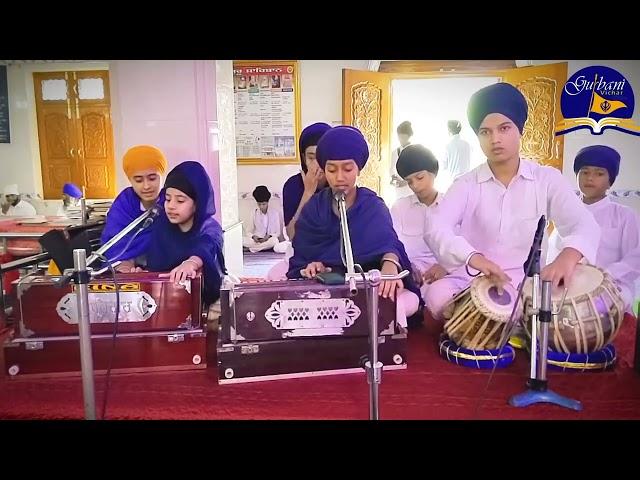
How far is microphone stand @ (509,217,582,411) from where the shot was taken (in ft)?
7.63

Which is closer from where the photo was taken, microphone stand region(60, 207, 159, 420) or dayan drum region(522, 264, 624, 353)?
microphone stand region(60, 207, 159, 420)

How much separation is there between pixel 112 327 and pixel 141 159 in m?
0.86

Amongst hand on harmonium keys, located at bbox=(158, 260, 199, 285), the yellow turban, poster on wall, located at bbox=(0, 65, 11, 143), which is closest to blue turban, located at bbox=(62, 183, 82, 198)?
the yellow turban

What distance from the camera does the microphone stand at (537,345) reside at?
232 centimetres

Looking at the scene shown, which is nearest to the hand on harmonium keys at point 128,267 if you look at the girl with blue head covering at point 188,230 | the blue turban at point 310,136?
the girl with blue head covering at point 188,230

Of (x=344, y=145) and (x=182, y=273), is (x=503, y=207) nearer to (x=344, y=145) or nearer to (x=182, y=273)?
(x=344, y=145)

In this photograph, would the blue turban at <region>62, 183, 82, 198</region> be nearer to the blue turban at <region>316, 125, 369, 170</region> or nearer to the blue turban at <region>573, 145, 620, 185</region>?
the blue turban at <region>316, 125, 369, 170</region>

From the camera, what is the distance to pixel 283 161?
291 cm

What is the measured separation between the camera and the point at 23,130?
2904 mm

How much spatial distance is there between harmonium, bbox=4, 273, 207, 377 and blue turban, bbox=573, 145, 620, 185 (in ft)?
6.59

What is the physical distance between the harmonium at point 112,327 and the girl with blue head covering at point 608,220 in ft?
6.04

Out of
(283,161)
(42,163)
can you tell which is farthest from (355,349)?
(42,163)

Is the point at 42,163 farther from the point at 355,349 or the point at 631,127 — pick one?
the point at 631,127
